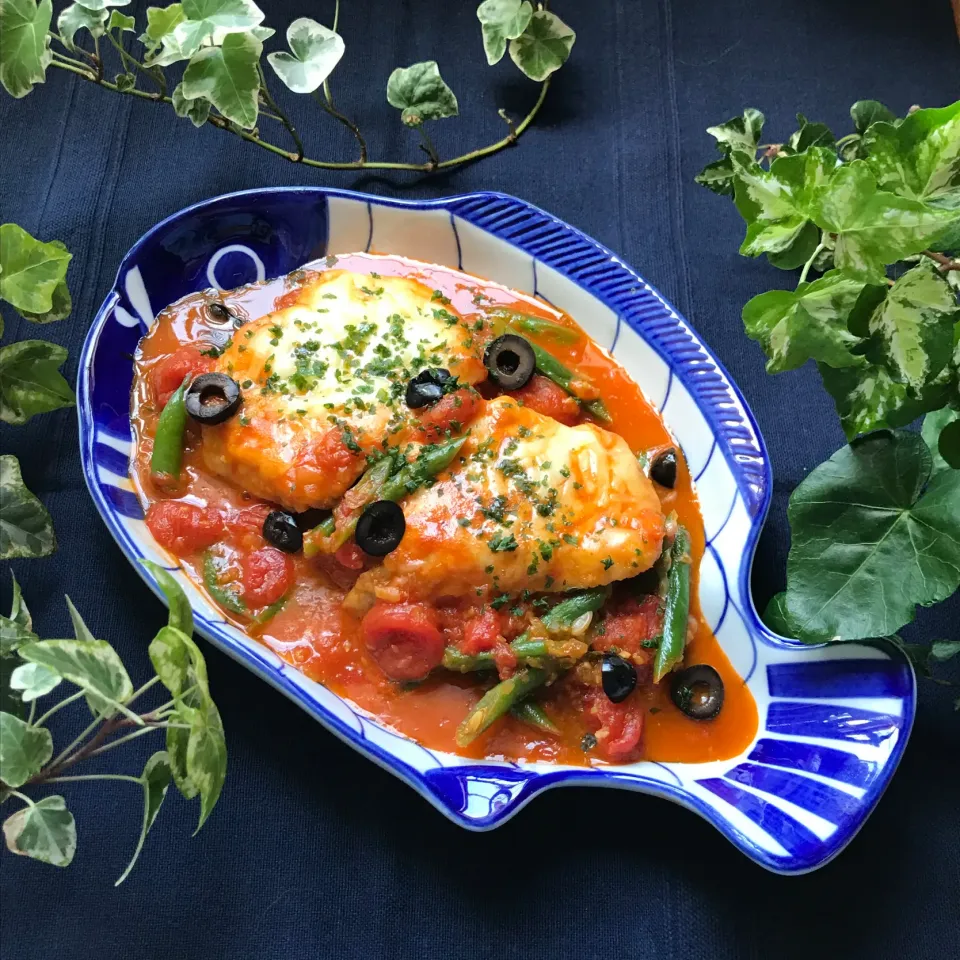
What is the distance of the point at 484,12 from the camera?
3092mm

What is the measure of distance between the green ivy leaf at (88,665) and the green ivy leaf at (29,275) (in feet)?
3.17

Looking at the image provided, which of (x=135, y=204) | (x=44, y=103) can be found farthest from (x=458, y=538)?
(x=44, y=103)

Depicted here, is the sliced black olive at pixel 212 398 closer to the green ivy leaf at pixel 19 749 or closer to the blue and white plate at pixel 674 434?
the blue and white plate at pixel 674 434

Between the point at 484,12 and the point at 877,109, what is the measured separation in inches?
52.7

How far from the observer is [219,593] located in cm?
247

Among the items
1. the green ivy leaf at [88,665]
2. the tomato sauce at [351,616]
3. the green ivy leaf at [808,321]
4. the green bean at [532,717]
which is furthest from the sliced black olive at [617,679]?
the green ivy leaf at [88,665]

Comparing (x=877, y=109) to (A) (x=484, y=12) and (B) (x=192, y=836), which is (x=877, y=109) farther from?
(B) (x=192, y=836)

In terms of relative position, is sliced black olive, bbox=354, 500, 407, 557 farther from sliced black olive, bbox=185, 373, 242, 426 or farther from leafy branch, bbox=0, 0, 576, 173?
leafy branch, bbox=0, 0, 576, 173

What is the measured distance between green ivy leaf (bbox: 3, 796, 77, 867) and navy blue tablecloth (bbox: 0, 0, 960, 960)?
0.71 meters

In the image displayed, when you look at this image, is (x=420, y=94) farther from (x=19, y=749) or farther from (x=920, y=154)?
(x=19, y=749)

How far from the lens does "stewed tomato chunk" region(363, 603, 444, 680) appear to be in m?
2.36

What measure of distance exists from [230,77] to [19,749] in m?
1.89

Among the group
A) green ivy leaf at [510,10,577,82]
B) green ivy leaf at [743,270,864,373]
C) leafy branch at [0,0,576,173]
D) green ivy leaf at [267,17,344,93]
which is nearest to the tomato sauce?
leafy branch at [0,0,576,173]

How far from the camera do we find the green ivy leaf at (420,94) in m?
3.13
